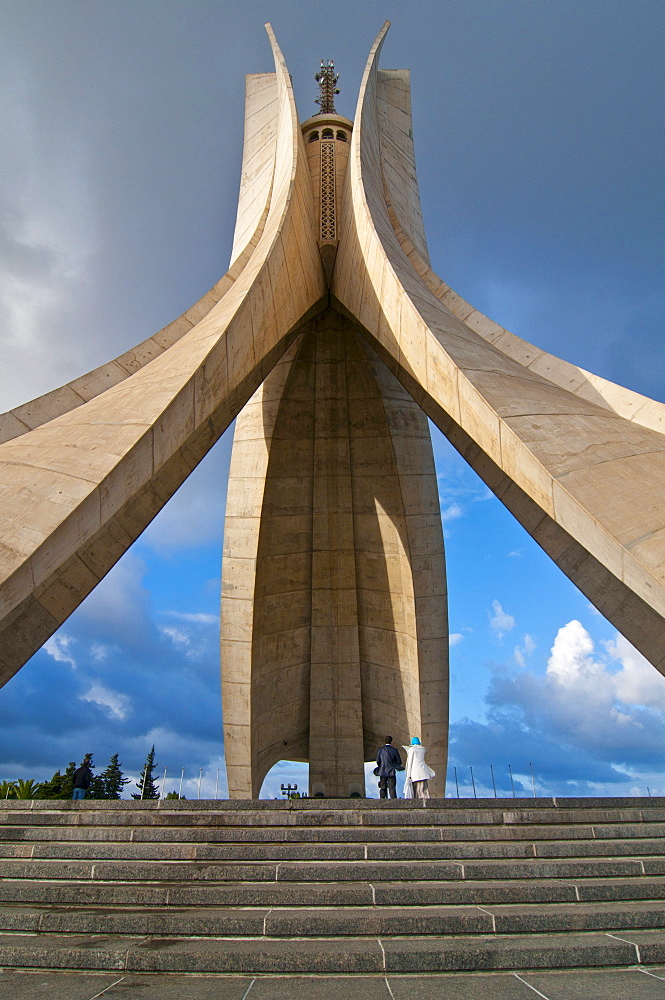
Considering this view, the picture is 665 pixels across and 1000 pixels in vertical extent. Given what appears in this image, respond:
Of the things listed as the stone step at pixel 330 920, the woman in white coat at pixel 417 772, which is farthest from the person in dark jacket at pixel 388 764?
the stone step at pixel 330 920

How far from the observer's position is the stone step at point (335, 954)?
202 cm

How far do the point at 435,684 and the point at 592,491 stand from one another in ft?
25.0

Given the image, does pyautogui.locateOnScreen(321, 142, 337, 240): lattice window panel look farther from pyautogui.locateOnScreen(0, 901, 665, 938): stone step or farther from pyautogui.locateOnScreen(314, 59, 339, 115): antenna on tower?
pyautogui.locateOnScreen(0, 901, 665, 938): stone step

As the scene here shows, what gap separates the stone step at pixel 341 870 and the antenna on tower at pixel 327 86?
1260cm

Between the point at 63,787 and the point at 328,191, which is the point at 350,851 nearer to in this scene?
the point at 328,191

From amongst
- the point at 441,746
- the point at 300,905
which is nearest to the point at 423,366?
the point at 300,905

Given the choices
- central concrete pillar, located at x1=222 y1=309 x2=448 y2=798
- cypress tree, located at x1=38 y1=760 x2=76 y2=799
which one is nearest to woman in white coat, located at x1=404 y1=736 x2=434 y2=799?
A: central concrete pillar, located at x1=222 y1=309 x2=448 y2=798

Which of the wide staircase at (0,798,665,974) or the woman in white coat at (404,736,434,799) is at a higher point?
the woman in white coat at (404,736,434,799)

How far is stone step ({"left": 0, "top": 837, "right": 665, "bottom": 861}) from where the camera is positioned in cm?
330

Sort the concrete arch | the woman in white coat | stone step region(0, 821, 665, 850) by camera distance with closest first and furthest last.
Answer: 1. stone step region(0, 821, 665, 850)
2. the concrete arch
3. the woman in white coat

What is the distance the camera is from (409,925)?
88.4 inches

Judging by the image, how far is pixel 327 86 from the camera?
12.1m

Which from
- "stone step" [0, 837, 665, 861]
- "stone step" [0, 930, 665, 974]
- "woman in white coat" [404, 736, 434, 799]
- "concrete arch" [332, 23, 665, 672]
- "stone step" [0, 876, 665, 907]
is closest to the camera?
"stone step" [0, 930, 665, 974]

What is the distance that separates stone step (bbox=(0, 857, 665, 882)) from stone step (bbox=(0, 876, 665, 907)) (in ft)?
0.13
